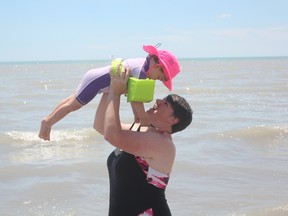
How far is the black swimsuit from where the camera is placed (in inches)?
111

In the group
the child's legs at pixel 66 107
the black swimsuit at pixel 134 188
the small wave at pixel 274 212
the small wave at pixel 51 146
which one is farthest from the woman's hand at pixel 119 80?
the small wave at pixel 51 146

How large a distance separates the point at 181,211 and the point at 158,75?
2.95 metres

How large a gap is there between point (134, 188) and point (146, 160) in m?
0.19

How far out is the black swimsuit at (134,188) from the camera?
2.81 m

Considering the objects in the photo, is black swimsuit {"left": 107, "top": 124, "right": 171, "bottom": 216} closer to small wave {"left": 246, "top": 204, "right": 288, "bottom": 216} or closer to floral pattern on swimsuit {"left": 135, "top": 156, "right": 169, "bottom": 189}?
floral pattern on swimsuit {"left": 135, "top": 156, "right": 169, "bottom": 189}

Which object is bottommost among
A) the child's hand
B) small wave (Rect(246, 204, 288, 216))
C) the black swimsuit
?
small wave (Rect(246, 204, 288, 216))

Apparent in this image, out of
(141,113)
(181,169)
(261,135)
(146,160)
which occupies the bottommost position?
(261,135)

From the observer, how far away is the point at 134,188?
282cm

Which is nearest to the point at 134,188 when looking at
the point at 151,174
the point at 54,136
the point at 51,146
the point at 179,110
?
the point at 151,174

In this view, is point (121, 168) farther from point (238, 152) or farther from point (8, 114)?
point (8, 114)

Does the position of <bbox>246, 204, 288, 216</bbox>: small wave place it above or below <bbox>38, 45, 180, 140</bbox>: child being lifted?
below

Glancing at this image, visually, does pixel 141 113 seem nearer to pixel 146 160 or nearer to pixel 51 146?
pixel 146 160

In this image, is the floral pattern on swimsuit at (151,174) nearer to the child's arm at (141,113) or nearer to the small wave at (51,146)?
the child's arm at (141,113)

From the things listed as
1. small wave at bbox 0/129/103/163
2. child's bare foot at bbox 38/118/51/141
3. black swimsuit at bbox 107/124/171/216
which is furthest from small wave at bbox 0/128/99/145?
black swimsuit at bbox 107/124/171/216
